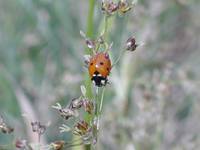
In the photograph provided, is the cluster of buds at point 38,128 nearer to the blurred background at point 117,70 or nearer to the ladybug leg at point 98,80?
the ladybug leg at point 98,80

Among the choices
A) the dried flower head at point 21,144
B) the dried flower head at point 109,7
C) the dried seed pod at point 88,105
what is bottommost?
the dried flower head at point 21,144

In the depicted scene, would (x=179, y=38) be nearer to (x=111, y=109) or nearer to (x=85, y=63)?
(x=111, y=109)

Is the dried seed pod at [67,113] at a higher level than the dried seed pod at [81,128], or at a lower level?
higher

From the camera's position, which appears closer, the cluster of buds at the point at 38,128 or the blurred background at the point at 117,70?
the cluster of buds at the point at 38,128

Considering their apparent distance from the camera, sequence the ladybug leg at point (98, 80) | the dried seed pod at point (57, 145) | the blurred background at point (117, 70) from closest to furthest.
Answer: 1. the dried seed pod at point (57, 145)
2. the ladybug leg at point (98, 80)
3. the blurred background at point (117, 70)

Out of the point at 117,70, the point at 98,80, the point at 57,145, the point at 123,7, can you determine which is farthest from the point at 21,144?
the point at 117,70

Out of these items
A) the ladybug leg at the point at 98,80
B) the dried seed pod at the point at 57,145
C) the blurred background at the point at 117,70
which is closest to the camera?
the dried seed pod at the point at 57,145

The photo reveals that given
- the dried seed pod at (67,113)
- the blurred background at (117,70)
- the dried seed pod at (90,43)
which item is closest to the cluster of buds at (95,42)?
the dried seed pod at (90,43)
